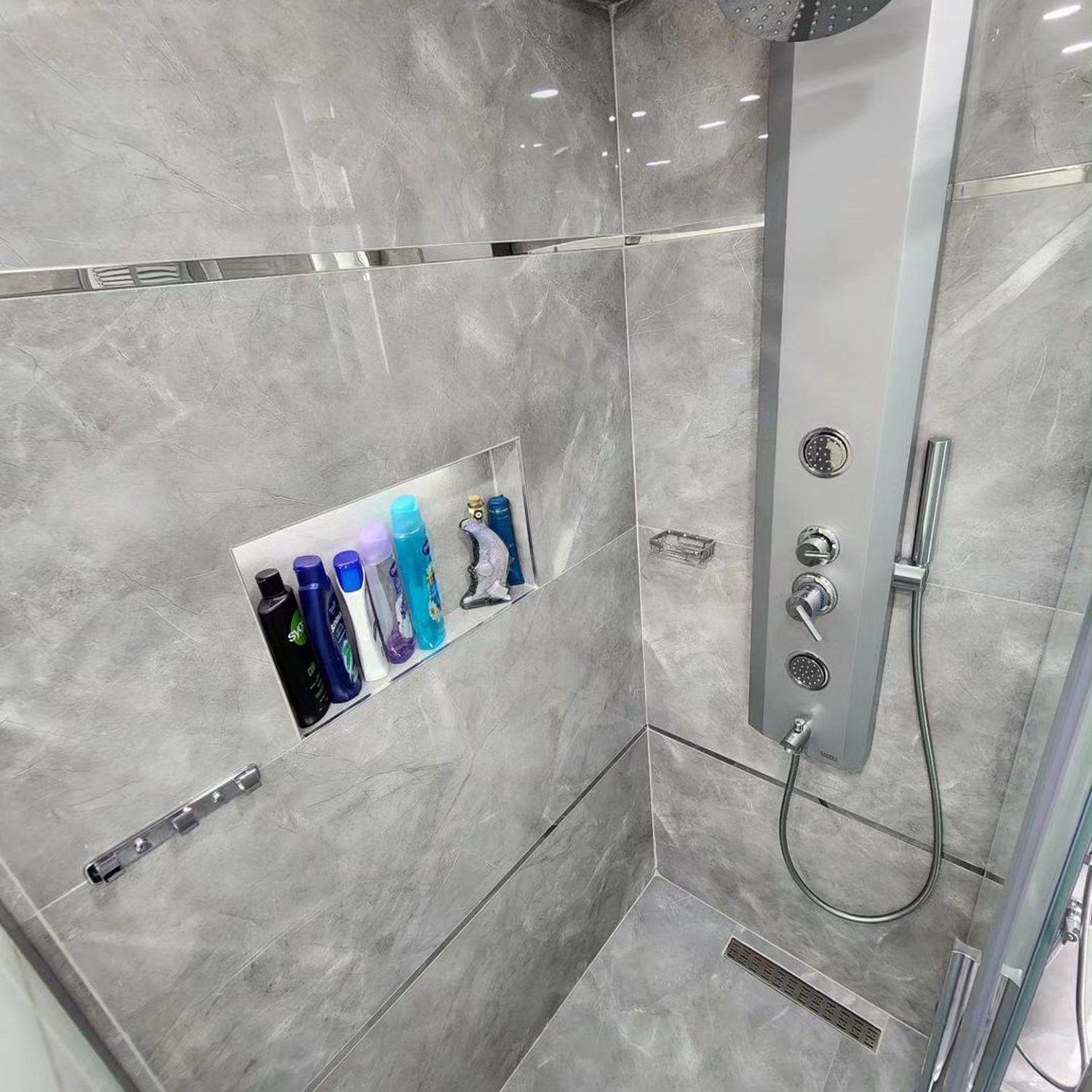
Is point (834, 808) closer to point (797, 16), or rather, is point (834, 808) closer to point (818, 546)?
point (818, 546)

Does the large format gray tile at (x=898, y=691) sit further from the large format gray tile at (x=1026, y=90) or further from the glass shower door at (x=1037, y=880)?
the large format gray tile at (x=1026, y=90)

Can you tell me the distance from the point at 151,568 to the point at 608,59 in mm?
1104

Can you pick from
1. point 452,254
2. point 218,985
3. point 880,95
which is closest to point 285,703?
point 218,985

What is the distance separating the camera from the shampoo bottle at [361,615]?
0.90 m

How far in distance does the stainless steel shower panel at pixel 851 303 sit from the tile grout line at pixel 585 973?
0.94 m

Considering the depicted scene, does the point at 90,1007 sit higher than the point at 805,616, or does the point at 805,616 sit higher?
the point at 805,616

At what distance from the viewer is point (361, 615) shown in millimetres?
916

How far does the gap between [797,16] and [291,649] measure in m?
0.97

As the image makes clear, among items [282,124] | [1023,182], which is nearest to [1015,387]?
[1023,182]

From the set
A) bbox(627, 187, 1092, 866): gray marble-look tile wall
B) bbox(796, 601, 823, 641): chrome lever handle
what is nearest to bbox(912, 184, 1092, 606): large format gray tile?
bbox(627, 187, 1092, 866): gray marble-look tile wall

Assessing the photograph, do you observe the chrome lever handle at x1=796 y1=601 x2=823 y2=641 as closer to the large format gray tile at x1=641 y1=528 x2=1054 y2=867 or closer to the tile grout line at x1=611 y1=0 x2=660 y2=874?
the large format gray tile at x1=641 y1=528 x2=1054 y2=867

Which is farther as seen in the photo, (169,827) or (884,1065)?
(884,1065)

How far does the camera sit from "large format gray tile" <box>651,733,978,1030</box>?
130 centimetres

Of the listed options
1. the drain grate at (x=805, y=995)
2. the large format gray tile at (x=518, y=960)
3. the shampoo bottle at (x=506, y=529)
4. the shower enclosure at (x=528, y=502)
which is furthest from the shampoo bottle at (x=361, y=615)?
Result: the drain grate at (x=805, y=995)
